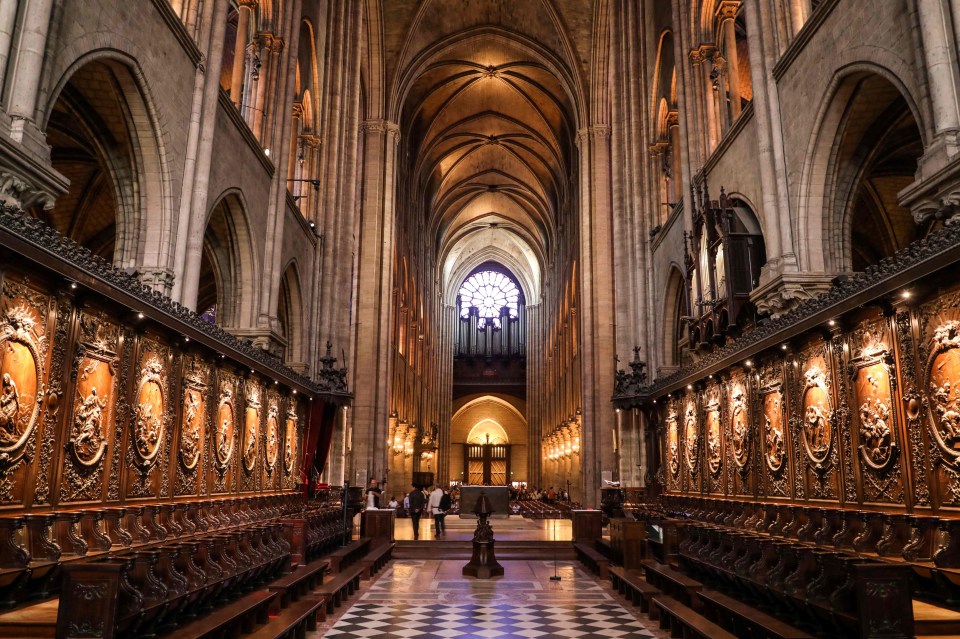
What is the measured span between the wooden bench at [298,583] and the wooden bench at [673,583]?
12.7ft

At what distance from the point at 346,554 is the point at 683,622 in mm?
5890

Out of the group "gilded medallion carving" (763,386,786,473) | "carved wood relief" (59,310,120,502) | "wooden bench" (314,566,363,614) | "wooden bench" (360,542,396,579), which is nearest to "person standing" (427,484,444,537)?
"wooden bench" (360,542,396,579)

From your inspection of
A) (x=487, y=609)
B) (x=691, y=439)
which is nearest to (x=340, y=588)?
(x=487, y=609)

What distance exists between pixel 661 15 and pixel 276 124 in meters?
10.6

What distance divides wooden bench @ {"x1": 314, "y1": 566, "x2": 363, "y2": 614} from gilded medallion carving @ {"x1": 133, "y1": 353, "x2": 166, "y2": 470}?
8.37ft

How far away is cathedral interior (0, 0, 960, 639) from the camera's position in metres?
5.99

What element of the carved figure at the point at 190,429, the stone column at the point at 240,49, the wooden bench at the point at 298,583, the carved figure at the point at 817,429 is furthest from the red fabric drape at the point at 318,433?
the carved figure at the point at 817,429

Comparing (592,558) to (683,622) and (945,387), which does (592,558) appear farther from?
(945,387)

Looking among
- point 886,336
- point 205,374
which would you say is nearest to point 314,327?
point 205,374

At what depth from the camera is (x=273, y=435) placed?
14422mm

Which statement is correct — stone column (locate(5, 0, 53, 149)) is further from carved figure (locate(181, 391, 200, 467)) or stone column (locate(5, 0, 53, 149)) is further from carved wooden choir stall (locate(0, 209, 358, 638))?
carved figure (locate(181, 391, 200, 467))

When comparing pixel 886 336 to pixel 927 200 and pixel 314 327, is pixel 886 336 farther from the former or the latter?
pixel 314 327

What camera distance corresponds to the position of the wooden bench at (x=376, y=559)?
36.4ft

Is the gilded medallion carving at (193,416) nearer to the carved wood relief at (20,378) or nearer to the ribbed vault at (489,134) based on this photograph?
the carved wood relief at (20,378)
